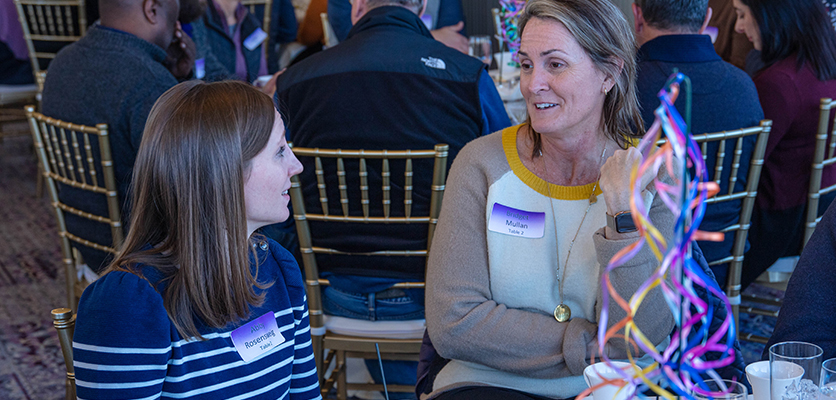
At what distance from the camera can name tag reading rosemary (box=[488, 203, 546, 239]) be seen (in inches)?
59.9

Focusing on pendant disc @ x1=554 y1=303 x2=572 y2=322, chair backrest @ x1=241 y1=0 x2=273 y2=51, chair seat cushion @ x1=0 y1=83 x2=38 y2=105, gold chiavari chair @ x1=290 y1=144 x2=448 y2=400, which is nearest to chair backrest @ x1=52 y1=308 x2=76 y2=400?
gold chiavari chair @ x1=290 y1=144 x2=448 y2=400

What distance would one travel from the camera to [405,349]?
2.04m

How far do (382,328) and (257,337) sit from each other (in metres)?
0.85

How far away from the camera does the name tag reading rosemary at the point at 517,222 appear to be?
4.99 ft

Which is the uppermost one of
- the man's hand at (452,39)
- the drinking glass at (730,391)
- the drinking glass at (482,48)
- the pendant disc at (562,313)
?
the drinking glass at (730,391)

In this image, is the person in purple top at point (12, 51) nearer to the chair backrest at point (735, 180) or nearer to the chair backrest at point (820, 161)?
the chair backrest at point (735, 180)

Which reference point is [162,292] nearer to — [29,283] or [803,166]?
[803,166]

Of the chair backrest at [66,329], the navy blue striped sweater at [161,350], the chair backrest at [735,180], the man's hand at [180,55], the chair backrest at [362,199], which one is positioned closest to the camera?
the navy blue striped sweater at [161,350]

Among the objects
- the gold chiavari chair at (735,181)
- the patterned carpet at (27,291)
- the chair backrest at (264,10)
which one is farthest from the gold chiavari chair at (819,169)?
the chair backrest at (264,10)

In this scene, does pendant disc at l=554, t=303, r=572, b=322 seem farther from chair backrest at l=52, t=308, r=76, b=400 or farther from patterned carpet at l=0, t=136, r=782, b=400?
patterned carpet at l=0, t=136, r=782, b=400

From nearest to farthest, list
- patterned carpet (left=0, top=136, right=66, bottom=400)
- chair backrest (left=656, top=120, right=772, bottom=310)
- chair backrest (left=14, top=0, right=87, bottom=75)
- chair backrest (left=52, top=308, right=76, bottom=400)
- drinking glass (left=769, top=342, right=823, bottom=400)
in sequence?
drinking glass (left=769, top=342, right=823, bottom=400), chair backrest (left=52, top=308, right=76, bottom=400), chair backrest (left=656, top=120, right=772, bottom=310), patterned carpet (left=0, top=136, right=66, bottom=400), chair backrest (left=14, top=0, right=87, bottom=75)

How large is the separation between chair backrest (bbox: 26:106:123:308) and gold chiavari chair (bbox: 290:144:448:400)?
0.57m

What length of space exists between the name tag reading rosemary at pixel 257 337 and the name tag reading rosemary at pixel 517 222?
51 cm

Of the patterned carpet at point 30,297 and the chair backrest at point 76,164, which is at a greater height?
the chair backrest at point 76,164
